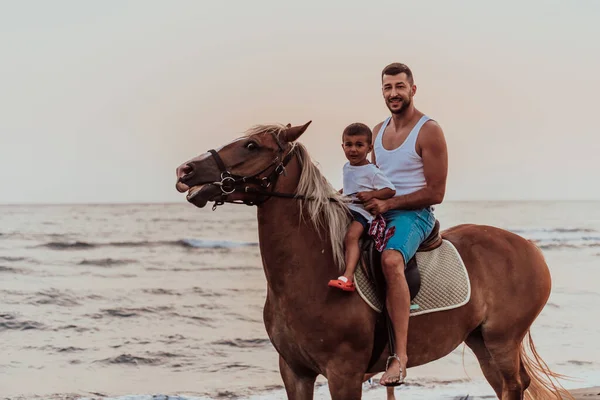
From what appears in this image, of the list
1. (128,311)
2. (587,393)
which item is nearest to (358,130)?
(587,393)

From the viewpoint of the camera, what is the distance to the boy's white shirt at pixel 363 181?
11.3 ft

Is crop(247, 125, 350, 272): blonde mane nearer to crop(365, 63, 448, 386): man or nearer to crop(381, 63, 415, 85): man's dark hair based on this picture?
crop(365, 63, 448, 386): man

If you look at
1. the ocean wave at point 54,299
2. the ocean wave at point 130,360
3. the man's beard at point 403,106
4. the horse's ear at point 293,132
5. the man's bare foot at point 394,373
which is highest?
the man's beard at point 403,106

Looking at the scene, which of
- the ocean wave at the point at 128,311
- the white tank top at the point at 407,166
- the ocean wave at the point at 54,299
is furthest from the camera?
the ocean wave at the point at 54,299

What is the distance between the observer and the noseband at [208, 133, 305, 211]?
322 centimetres

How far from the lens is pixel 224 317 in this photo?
1031cm

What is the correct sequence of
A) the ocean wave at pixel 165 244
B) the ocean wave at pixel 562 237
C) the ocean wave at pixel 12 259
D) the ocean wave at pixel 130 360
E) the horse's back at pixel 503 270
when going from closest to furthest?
the horse's back at pixel 503 270 < the ocean wave at pixel 130 360 < the ocean wave at pixel 12 259 < the ocean wave at pixel 165 244 < the ocean wave at pixel 562 237

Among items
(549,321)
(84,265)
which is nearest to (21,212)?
(84,265)

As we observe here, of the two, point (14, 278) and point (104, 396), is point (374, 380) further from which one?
point (14, 278)

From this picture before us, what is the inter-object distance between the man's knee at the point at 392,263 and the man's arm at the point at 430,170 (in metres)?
0.25

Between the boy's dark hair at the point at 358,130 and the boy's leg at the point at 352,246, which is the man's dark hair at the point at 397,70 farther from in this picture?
the boy's leg at the point at 352,246

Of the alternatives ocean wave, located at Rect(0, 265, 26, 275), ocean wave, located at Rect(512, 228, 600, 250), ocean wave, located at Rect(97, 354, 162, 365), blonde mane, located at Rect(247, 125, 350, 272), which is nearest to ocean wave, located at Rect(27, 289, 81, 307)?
ocean wave, located at Rect(0, 265, 26, 275)

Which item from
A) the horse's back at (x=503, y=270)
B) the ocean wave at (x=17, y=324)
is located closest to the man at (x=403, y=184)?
the horse's back at (x=503, y=270)

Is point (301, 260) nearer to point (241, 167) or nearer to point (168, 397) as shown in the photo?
point (241, 167)
